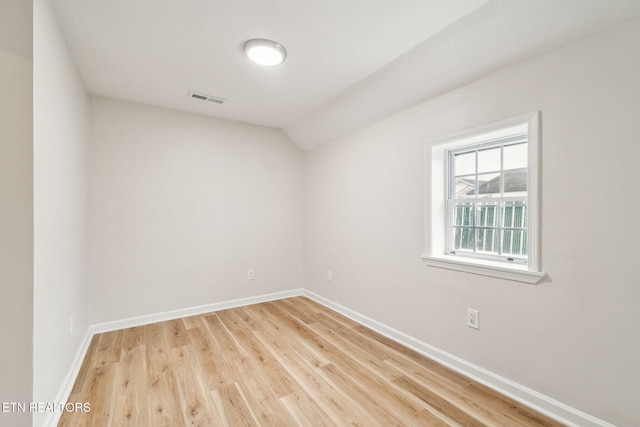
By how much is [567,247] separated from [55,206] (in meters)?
→ 3.02

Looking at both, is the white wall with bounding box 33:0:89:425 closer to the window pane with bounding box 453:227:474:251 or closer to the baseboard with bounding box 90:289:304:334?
the baseboard with bounding box 90:289:304:334

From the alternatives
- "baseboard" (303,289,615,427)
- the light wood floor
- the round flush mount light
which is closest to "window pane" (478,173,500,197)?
"baseboard" (303,289,615,427)

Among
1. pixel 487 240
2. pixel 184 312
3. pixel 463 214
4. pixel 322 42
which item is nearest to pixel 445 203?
pixel 463 214

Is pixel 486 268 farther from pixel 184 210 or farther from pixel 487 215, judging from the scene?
pixel 184 210

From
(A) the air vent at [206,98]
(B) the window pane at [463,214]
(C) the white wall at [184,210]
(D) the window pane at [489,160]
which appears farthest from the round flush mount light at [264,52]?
(B) the window pane at [463,214]

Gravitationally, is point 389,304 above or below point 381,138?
below

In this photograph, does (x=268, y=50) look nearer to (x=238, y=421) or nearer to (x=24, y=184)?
(x=24, y=184)

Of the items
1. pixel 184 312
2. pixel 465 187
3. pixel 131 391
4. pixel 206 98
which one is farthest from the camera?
pixel 184 312

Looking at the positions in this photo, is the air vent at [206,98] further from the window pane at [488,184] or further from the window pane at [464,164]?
the window pane at [488,184]

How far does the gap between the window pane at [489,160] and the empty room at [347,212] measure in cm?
2

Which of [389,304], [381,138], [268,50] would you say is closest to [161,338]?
[389,304]

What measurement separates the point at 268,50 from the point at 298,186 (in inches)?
89.7

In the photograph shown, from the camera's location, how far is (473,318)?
203 cm

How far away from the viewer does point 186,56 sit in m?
2.11
